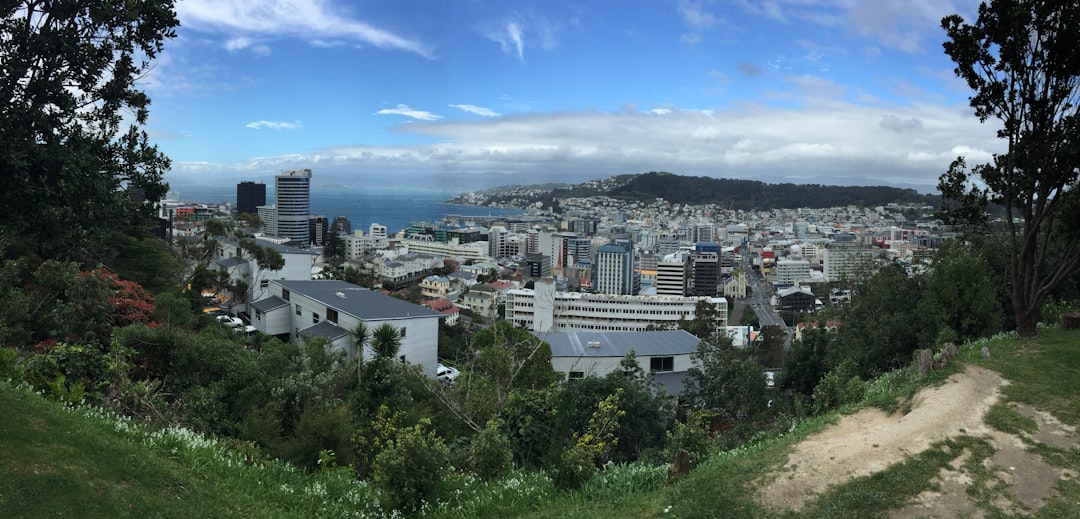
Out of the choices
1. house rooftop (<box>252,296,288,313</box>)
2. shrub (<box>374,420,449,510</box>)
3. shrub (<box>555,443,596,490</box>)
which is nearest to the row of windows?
house rooftop (<box>252,296,288,313</box>)

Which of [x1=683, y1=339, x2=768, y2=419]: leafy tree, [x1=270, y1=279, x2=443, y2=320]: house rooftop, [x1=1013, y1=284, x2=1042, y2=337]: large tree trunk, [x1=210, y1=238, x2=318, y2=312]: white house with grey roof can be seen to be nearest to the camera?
[x1=1013, y1=284, x2=1042, y2=337]: large tree trunk

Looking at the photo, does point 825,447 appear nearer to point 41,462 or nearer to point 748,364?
point 41,462

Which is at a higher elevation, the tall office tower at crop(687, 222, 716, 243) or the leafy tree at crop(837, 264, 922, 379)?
the leafy tree at crop(837, 264, 922, 379)

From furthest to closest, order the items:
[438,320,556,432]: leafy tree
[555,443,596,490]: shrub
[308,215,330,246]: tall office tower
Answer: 1. [308,215,330,246]: tall office tower
2. [438,320,556,432]: leafy tree
3. [555,443,596,490]: shrub

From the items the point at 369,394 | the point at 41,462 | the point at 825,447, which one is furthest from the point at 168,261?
the point at 825,447

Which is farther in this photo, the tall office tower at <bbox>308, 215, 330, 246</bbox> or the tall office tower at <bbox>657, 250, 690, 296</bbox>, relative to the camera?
the tall office tower at <bbox>308, 215, 330, 246</bbox>

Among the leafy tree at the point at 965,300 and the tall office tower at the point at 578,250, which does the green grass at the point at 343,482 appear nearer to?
the leafy tree at the point at 965,300

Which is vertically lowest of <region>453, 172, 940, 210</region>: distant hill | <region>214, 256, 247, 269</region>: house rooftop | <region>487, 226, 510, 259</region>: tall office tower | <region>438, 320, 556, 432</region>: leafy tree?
<region>487, 226, 510, 259</region>: tall office tower

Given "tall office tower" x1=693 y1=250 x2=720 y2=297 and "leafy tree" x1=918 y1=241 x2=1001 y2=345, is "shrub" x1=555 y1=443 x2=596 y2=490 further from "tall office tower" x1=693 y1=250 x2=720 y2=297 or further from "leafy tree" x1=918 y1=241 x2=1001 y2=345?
"tall office tower" x1=693 y1=250 x2=720 y2=297
